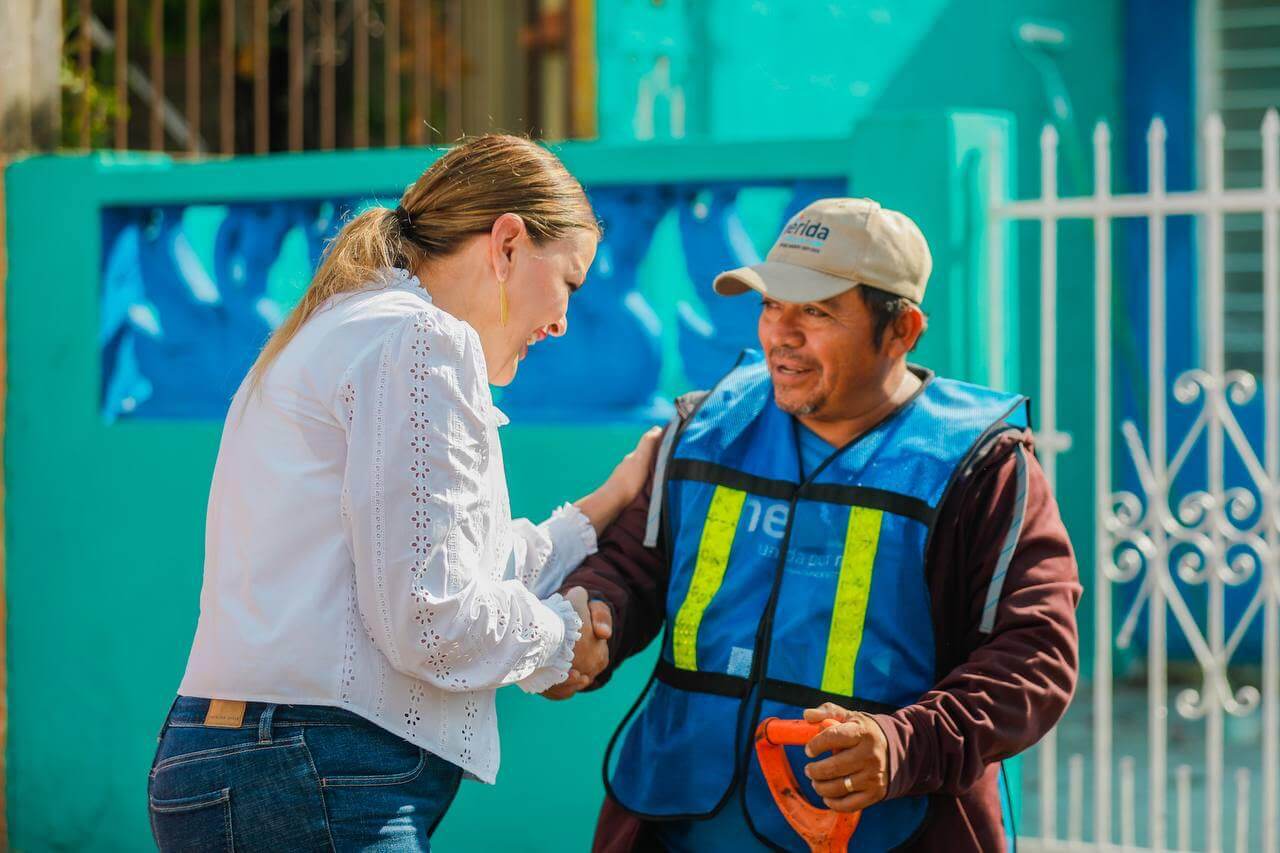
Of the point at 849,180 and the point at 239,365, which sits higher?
the point at 849,180

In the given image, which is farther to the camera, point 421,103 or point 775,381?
point 421,103

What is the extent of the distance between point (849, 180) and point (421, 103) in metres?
2.77

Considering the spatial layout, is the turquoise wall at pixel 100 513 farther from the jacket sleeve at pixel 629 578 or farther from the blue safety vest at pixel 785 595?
the blue safety vest at pixel 785 595

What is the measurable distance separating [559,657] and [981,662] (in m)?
0.61

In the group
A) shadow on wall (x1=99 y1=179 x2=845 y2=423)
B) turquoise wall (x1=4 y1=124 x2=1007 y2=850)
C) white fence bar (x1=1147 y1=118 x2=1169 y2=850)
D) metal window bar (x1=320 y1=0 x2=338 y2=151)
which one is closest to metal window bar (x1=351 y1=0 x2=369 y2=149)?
metal window bar (x1=320 y1=0 x2=338 y2=151)

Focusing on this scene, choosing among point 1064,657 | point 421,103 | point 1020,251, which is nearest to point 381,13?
point 421,103

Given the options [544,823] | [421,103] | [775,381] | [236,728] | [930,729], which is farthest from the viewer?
[421,103]

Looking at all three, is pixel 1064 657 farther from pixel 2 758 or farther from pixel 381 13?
pixel 381 13

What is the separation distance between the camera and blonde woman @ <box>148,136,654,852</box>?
89.8 inches

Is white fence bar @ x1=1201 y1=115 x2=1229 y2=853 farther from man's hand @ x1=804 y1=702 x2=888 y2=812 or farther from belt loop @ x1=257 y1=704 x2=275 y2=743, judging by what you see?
belt loop @ x1=257 y1=704 x2=275 y2=743

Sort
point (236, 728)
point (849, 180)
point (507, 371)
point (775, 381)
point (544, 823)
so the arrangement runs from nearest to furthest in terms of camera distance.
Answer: point (236, 728)
point (507, 371)
point (775, 381)
point (849, 180)
point (544, 823)

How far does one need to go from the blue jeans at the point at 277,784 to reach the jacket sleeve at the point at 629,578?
0.62m

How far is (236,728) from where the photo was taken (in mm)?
2316

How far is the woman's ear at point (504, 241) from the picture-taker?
2.51 meters
